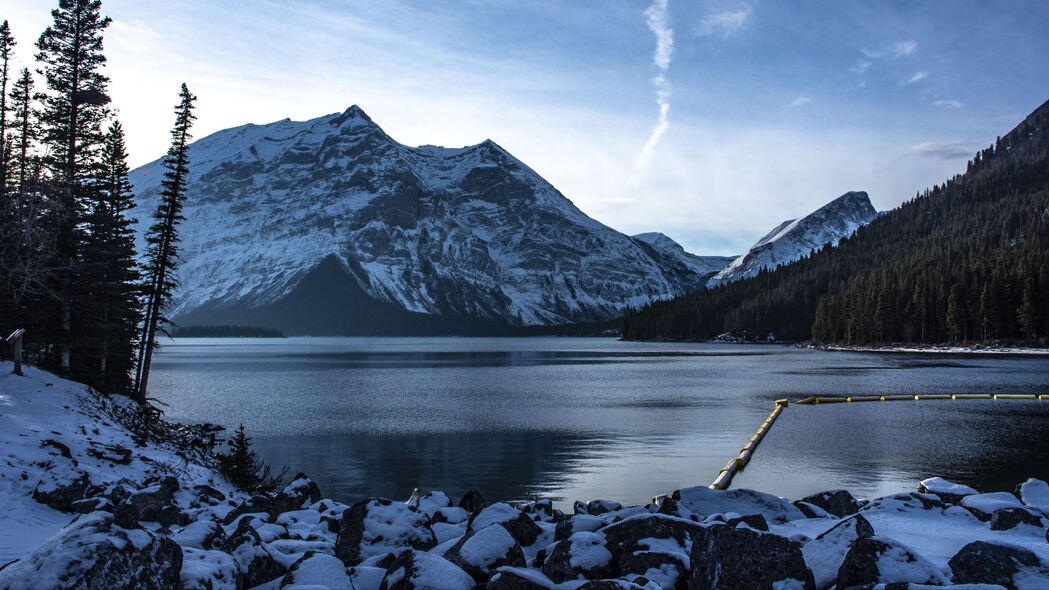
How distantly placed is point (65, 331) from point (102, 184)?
1208 centimetres

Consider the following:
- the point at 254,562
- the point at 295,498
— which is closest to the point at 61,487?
the point at 295,498

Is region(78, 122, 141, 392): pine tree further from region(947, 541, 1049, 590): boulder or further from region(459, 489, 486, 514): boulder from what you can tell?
region(947, 541, 1049, 590): boulder

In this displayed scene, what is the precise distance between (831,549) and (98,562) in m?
11.3

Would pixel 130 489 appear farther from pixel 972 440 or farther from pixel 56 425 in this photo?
pixel 972 440

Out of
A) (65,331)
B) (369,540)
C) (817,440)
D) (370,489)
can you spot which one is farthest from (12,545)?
(817,440)

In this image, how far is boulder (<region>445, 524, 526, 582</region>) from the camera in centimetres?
1270

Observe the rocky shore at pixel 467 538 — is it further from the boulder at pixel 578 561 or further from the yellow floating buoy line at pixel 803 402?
the yellow floating buoy line at pixel 803 402

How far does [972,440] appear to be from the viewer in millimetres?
38344

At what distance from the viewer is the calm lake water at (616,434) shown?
2941cm

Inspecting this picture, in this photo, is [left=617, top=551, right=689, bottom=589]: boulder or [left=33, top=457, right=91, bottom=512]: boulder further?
[left=33, top=457, right=91, bottom=512]: boulder

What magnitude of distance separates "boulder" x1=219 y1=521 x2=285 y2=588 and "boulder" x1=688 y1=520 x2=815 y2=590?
7271 millimetres

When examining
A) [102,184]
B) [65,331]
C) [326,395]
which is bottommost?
[326,395]

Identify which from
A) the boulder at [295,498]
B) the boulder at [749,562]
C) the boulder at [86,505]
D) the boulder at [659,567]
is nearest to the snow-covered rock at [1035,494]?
the boulder at [749,562]

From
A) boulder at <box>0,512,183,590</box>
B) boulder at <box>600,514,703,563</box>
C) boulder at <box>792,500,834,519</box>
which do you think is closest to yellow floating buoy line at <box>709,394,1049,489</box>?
boulder at <box>792,500,834,519</box>
